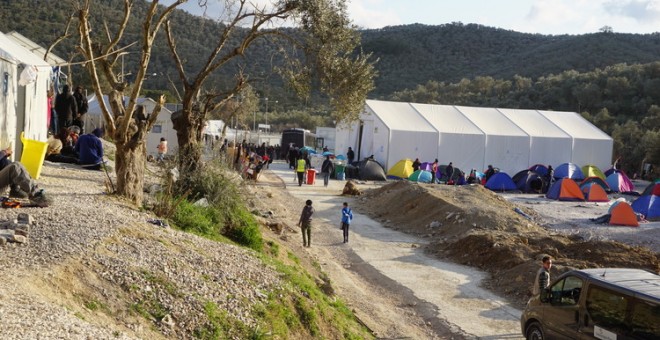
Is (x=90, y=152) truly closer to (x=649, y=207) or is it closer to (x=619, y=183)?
(x=649, y=207)

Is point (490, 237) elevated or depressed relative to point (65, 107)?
depressed

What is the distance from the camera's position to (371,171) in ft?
113

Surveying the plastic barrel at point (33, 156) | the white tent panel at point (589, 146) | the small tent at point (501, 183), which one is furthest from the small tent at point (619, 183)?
the plastic barrel at point (33, 156)

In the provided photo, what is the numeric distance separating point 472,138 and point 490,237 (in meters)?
21.3

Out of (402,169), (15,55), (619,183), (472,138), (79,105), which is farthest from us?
(472,138)

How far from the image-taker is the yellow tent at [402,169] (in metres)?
34.8

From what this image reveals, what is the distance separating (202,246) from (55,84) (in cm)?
1357

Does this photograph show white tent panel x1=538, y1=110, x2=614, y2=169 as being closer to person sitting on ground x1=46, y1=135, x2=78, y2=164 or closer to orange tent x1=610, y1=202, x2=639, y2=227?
orange tent x1=610, y1=202, x2=639, y2=227

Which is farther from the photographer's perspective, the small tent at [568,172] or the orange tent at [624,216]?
the small tent at [568,172]

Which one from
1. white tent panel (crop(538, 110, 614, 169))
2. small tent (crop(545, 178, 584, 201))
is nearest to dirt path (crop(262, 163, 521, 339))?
small tent (crop(545, 178, 584, 201))

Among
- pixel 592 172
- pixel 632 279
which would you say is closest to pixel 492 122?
pixel 592 172

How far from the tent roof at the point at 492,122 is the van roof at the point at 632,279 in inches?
1146

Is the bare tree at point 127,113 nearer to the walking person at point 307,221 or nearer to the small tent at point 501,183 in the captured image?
the walking person at point 307,221

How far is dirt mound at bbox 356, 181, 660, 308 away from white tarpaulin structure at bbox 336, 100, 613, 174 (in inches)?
426
